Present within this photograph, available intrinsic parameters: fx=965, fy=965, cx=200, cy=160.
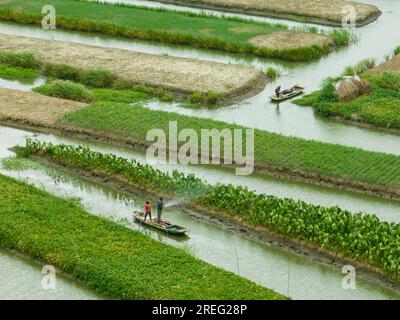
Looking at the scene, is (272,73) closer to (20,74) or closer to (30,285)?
(20,74)

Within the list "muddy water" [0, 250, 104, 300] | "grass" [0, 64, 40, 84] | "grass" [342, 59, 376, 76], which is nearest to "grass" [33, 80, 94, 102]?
"grass" [0, 64, 40, 84]

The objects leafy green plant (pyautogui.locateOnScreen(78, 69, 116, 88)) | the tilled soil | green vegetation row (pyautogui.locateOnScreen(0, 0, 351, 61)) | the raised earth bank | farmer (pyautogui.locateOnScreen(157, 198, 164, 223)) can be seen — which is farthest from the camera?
green vegetation row (pyautogui.locateOnScreen(0, 0, 351, 61))

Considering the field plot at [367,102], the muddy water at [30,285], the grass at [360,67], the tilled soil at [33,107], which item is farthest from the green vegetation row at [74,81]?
the muddy water at [30,285]

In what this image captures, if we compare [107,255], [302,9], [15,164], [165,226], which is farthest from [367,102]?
[302,9]

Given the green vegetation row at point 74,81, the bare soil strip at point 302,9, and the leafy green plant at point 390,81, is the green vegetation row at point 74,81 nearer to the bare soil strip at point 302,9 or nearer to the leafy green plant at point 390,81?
the leafy green plant at point 390,81

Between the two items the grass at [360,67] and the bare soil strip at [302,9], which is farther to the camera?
the bare soil strip at [302,9]

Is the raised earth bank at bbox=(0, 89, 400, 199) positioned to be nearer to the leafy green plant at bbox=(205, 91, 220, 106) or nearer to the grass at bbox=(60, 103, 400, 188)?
the grass at bbox=(60, 103, 400, 188)
